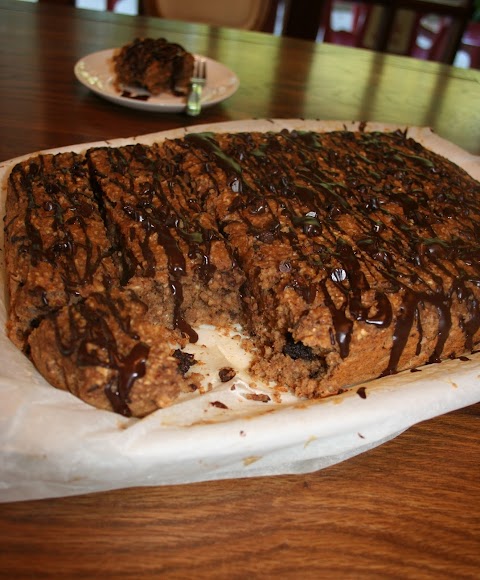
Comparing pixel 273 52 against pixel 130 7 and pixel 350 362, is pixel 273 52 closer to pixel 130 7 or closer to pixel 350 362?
pixel 350 362

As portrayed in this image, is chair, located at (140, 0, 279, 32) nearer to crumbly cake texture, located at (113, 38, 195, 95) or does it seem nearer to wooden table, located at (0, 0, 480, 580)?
crumbly cake texture, located at (113, 38, 195, 95)

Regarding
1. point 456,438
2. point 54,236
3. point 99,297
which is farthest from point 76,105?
point 456,438

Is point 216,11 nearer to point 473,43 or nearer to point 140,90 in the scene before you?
point 140,90

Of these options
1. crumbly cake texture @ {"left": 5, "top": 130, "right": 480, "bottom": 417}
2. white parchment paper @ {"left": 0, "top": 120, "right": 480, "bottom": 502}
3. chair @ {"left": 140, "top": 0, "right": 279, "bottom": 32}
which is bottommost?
white parchment paper @ {"left": 0, "top": 120, "right": 480, "bottom": 502}

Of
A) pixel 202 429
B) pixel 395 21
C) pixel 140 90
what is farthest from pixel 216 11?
pixel 202 429

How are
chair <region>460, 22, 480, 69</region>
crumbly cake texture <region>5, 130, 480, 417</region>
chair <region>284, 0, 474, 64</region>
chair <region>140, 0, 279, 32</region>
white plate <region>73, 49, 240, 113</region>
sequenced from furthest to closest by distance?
chair <region>460, 22, 480, 69</region>, chair <region>284, 0, 474, 64</region>, chair <region>140, 0, 279, 32</region>, white plate <region>73, 49, 240, 113</region>, crumbly cake texture <region>5, 130, 480, 417</region>

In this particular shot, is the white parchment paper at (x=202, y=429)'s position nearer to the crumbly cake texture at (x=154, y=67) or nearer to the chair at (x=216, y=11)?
the crumbly cake texture at (x=154, y=67)

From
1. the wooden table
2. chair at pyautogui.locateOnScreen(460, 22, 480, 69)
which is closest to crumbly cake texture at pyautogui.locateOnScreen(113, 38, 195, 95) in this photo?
the wooden table
